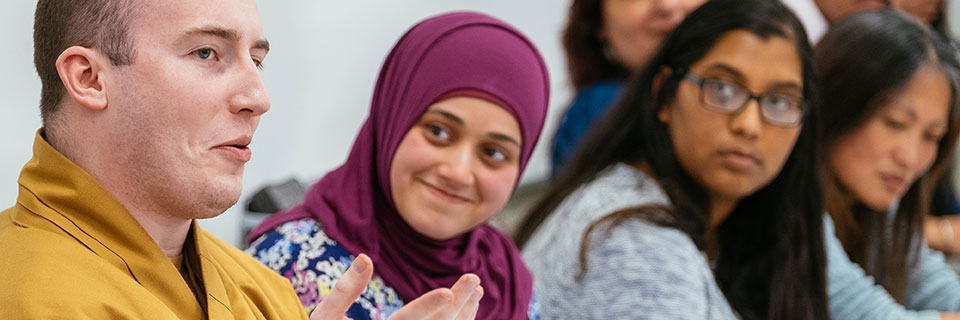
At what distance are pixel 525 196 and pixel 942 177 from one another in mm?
1869

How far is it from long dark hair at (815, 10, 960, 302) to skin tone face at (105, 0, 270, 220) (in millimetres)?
1689

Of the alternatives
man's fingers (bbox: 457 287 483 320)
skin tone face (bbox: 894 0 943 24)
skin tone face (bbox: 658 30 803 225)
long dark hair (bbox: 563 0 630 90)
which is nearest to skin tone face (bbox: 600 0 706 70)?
long dark hair (bbox: 563 0 630 90)

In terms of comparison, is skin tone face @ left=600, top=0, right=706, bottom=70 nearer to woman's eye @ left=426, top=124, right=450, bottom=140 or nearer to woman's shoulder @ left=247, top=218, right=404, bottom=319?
woman's eye @ left=426, top=124, right=450, bottom=140

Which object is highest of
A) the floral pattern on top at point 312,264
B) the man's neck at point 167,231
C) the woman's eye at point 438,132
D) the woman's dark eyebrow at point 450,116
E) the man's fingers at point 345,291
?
the man's neck at point 167,231

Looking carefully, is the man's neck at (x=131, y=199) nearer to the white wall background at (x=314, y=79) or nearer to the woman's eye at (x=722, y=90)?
the woman's eye at (x=722, y=90)

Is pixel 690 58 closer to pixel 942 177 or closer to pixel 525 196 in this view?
pixel 942 177

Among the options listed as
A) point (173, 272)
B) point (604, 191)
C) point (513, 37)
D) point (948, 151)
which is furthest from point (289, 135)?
point (173, 272)

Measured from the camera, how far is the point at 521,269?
173cm

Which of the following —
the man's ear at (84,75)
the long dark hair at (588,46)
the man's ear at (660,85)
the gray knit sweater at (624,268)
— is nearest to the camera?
the man's ear at (84,75)

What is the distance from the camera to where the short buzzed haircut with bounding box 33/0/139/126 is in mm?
916

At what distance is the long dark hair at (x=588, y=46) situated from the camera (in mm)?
2928

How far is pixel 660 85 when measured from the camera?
2025 mm

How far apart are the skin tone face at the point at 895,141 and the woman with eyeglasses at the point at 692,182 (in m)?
0.34

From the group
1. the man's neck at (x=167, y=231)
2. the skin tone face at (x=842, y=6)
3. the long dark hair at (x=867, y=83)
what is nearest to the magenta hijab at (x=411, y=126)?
the man's neck at (x=167, y=231)
